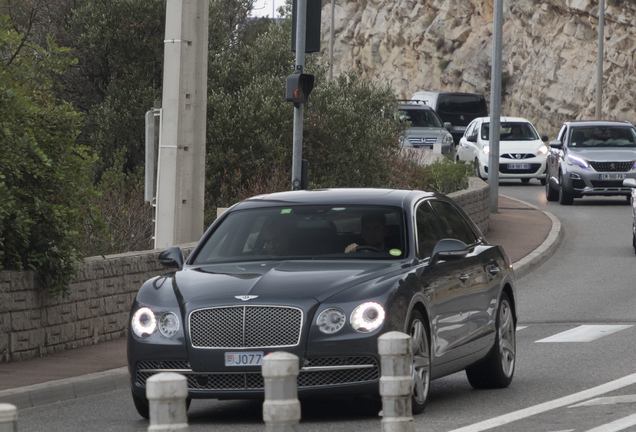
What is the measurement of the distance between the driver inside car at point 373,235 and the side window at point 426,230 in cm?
24

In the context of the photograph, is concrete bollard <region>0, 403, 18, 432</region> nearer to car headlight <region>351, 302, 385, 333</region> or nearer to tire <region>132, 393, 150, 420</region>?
car headlight <region>351, 302, 385, 333</region>

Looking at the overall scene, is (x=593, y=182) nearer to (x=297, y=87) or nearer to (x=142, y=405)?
(x=297, y=87)

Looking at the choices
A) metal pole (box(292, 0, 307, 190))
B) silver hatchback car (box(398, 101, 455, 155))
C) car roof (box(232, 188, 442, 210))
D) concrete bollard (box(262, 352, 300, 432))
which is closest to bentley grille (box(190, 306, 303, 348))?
car roof (box(232, 188, 442, 210))

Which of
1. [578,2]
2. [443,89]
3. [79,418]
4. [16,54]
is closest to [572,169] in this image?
[16,54]

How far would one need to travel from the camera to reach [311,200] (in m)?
9.79

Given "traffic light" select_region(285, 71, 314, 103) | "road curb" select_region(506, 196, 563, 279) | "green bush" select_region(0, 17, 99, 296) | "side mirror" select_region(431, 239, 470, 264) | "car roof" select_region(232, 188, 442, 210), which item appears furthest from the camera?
"road curb" select_region(506, 196, 563, 279)

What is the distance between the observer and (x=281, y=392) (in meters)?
5.27

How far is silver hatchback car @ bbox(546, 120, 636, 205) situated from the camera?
96.7 feet

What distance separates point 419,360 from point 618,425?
130cm

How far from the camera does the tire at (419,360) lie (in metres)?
8.55

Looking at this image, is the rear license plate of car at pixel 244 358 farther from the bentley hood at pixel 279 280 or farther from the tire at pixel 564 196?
the tire at pixel 564 196

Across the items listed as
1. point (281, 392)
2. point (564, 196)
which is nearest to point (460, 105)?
point (564, 196)

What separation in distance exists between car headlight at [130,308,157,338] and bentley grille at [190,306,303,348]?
1.14 ft

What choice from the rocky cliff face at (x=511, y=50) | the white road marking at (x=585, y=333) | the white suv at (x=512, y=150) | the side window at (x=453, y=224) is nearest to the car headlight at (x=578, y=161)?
the white suv at (x=512, y=150)
